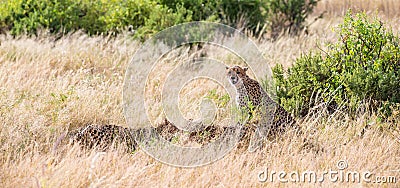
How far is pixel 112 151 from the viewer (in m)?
4.75

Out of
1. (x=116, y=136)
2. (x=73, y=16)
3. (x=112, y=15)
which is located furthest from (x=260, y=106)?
(x=73, y=16)

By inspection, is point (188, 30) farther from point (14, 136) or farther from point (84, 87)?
point (14, 136)

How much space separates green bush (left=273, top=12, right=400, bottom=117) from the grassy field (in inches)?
8.2

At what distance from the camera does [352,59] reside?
5.73 meters

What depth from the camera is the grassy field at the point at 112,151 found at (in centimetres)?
423

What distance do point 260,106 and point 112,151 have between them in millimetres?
1386

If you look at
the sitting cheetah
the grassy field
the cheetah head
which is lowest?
the grassy field

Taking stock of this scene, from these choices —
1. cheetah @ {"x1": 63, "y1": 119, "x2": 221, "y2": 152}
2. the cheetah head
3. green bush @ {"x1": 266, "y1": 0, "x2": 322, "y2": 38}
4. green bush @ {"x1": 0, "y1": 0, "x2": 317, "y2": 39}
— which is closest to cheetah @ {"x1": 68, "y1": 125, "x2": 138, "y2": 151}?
cheetah @ {"x1": 63, "y1": 119, "x2": 221, "y2": 152}

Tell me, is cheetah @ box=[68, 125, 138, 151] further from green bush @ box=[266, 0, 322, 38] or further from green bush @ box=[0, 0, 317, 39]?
green bush @ box=[266, 0, 322, 38]

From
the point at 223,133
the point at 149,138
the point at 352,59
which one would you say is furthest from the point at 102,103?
the point at 352,59

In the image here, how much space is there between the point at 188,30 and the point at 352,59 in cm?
334

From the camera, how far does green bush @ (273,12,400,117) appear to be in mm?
5461

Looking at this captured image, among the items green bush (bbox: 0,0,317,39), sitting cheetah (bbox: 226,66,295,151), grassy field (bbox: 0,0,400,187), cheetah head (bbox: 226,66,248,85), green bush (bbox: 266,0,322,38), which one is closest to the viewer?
grassy field (bbox: 0,0,400,187)

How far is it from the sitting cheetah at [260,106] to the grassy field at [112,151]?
141 mm
